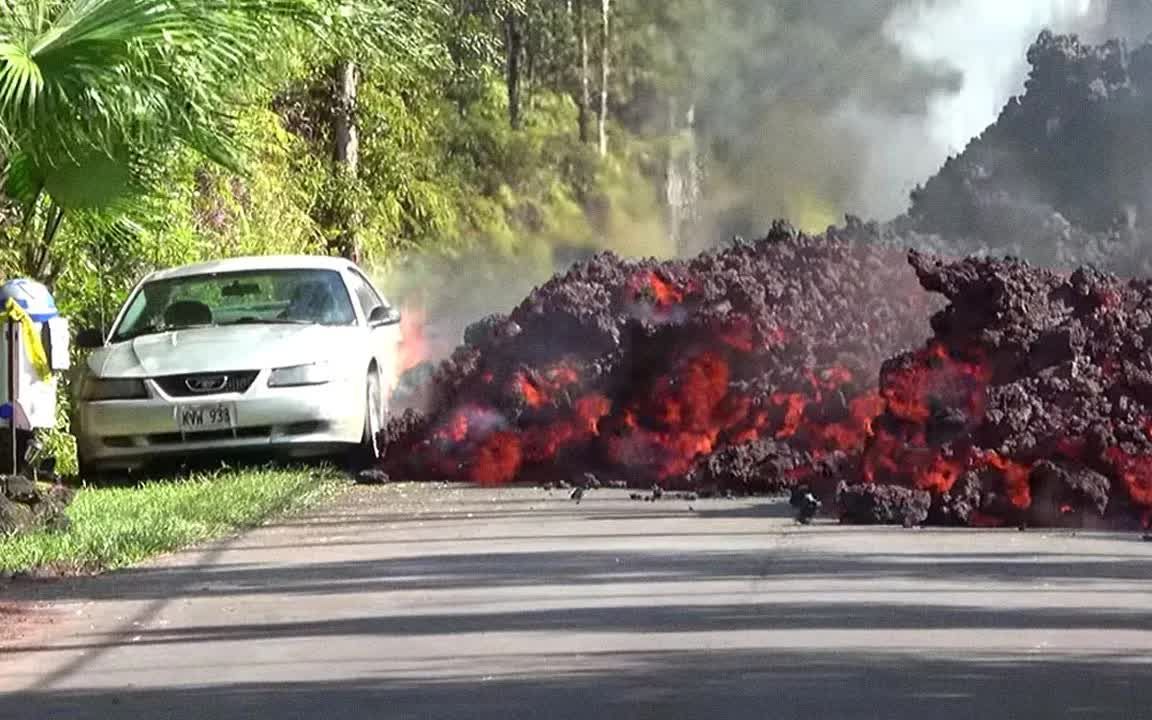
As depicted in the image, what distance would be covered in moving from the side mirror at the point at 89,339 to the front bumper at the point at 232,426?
47 cm

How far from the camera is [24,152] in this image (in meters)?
16.8

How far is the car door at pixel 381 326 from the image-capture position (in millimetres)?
20406

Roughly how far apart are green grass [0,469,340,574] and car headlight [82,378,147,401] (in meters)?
0.60

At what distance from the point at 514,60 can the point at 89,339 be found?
16736 mm

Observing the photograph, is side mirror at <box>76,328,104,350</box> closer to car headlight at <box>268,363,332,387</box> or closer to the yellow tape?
car headlight at <box>268,363,332,387</box>

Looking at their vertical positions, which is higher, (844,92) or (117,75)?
(844,92)

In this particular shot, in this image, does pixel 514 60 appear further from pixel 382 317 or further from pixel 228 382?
pixel 228 382

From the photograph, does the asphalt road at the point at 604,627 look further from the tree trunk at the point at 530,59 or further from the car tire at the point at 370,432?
the tree trunk at the point at 530,59

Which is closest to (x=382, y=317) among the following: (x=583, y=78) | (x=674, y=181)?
(x=674, y=181)

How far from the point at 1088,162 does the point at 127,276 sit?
39.4 ft

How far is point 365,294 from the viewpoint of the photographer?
21.1m

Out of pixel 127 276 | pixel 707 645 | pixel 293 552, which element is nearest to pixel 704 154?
pixel 127 276

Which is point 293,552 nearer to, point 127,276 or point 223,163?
point 223,163

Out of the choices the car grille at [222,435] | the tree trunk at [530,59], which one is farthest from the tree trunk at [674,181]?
the car grille at [222,435]
